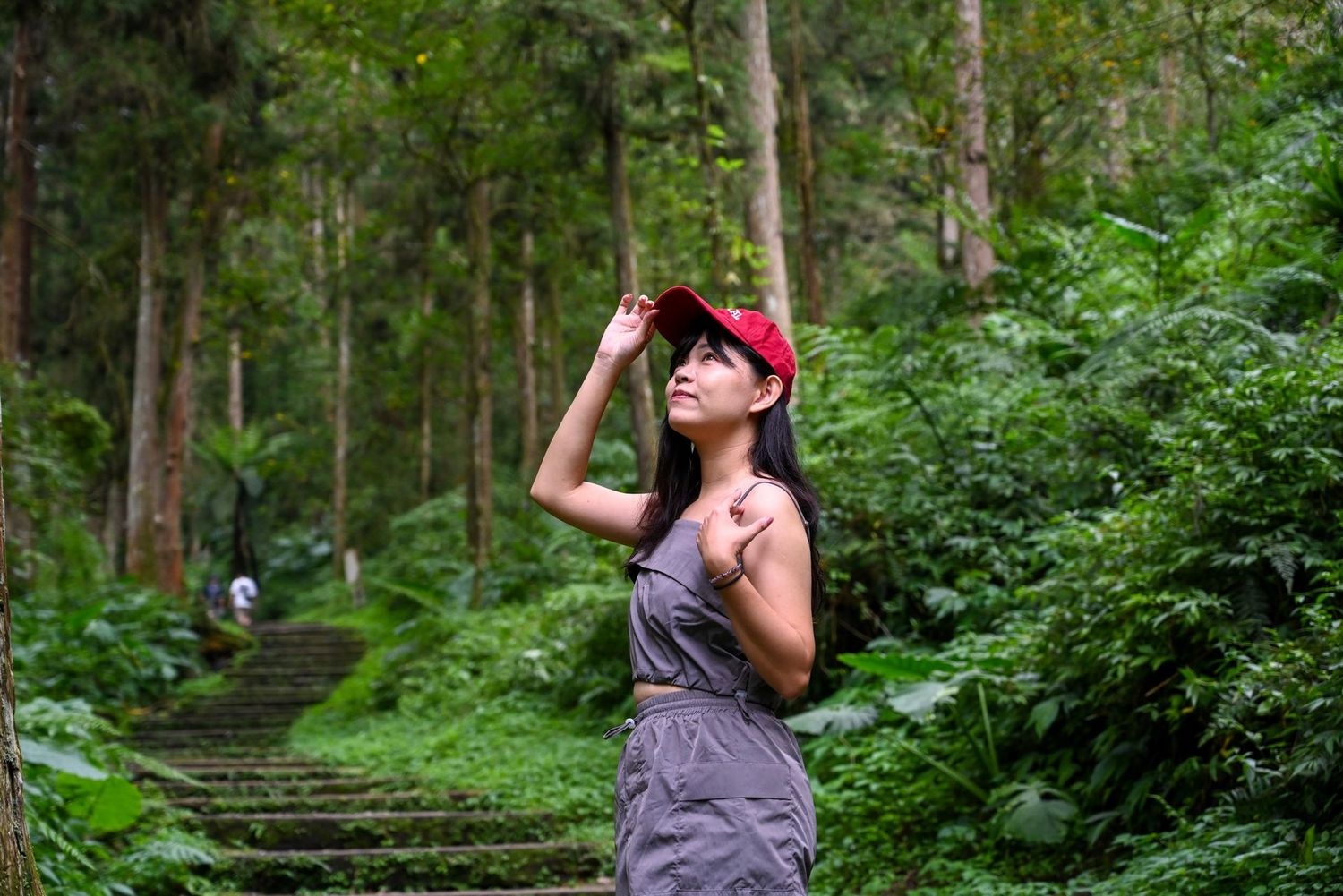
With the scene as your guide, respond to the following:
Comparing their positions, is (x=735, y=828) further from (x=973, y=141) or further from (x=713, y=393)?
(x=973, y=141)

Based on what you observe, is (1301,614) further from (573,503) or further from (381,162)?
(381,162)

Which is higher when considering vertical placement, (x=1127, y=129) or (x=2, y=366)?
(x=1127, y=129)

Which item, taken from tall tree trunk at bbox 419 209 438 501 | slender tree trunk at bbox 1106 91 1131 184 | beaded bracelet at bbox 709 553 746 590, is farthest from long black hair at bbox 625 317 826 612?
tall tree trunk at bbox 419 209 438 501

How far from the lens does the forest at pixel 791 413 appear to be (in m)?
5.04

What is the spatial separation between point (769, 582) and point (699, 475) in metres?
0.49

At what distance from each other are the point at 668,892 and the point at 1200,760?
11.1 ft

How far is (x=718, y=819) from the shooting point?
88.0 inches

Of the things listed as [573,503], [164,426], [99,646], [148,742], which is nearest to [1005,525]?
[573,503]

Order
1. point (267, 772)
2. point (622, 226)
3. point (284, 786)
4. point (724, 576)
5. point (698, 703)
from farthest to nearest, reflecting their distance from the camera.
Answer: point (622, 226) → point (267, 772) → point (284, 786) → point (698, 703) → point (724, 576)

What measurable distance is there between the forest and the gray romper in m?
1.27

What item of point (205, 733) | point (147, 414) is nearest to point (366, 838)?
point (205, 733)

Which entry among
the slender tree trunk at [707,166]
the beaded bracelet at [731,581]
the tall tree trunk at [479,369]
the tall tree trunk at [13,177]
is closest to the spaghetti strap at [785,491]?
the beaded bracelet at [731,581]

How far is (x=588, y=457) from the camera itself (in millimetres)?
2779

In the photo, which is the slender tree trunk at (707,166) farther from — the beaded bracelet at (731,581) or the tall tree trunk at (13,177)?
the tall tree trunk at (13,177)
